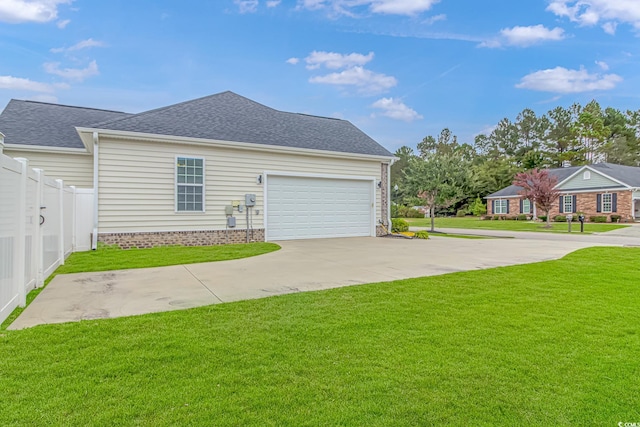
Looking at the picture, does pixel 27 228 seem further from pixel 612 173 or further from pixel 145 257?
pixel 612 173

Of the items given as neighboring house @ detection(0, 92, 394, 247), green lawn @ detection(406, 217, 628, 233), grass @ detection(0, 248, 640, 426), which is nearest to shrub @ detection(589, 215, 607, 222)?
green lawn @ detection(406, 217, 628, 233)

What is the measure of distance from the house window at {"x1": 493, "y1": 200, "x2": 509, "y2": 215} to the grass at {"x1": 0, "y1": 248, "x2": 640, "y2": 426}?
3496 centimetres

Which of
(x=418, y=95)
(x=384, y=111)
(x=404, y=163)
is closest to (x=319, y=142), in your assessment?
(x=418, y=95)

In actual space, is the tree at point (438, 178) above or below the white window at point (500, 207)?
above

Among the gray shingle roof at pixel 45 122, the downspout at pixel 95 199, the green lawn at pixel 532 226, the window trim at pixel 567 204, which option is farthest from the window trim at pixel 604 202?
the downspout at pixel 95 199

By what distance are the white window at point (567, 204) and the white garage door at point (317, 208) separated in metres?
25.3

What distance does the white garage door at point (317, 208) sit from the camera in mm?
12336

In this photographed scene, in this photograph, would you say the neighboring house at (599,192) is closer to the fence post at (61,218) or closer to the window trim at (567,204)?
the window trim at (567,204)

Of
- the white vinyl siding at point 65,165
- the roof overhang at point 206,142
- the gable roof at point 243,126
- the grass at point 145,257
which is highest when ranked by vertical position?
the gable roof at point 243,126

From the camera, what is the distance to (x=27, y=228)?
15.2 feet

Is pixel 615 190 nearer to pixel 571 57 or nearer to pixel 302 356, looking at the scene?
pixel 571 57

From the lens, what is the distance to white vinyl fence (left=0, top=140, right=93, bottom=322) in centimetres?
365

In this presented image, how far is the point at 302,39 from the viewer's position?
17.7 m

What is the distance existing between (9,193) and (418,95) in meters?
23.8
